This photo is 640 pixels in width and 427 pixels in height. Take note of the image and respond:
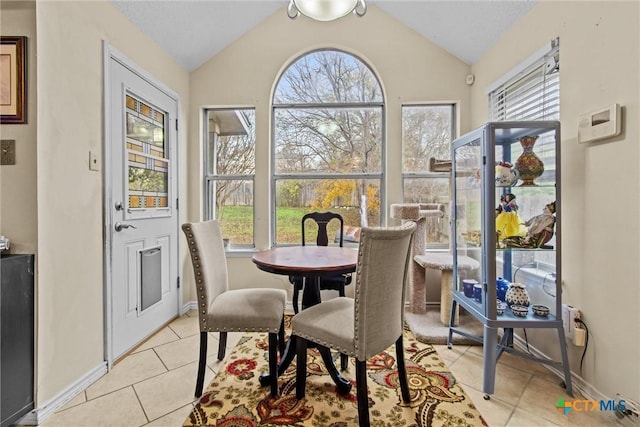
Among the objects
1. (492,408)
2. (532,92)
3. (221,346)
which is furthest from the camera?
(532,92)

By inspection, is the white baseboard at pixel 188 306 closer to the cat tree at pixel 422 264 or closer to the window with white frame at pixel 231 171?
the window with white frame at pixel 231 171

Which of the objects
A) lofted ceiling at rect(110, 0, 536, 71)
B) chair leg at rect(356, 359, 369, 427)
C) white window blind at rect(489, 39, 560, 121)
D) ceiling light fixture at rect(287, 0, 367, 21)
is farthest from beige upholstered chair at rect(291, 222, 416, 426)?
lofted ceiling at rect(110, 0, 536, 71)

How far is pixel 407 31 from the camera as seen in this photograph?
298 cm

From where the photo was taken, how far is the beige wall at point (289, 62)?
2.98m

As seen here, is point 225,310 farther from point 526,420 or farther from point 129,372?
point 526,420

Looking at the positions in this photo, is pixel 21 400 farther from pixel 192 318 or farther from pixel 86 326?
pixel 192 318

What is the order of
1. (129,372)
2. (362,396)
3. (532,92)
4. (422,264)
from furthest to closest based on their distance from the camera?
1. (422,264)
2. (532,92)
3. (129,372)
4. (362,396)

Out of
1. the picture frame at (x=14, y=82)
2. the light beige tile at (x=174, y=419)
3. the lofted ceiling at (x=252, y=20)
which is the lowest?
the light beige tile at (x=174, y=419)

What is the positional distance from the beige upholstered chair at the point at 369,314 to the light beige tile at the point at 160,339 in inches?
55.7

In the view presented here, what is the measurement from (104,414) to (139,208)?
1.38 meters

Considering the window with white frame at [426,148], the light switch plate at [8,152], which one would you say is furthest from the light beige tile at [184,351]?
the window with white frame at [426,148]

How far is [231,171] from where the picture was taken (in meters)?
3.20

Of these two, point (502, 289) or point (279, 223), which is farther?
point (279, 223)

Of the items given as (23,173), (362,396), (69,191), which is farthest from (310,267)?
(23,173)
